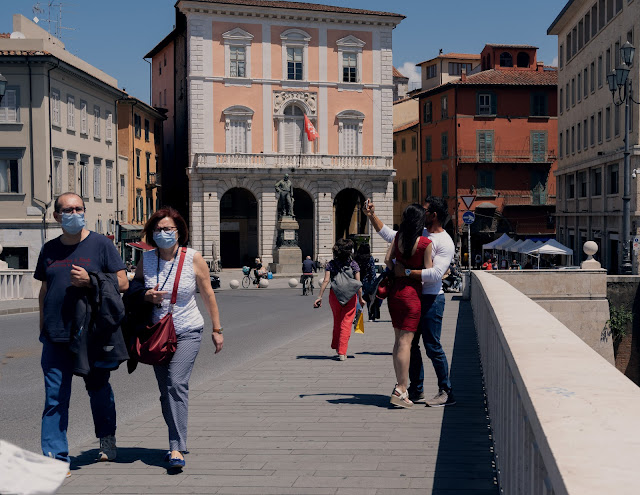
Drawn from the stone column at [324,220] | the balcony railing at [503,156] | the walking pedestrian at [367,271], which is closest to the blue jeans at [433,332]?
the walking pedestrian at [367,271]

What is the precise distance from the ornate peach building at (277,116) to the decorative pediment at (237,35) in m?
0.06

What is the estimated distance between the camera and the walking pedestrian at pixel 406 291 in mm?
8258

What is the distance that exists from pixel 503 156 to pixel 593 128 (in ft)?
63.3

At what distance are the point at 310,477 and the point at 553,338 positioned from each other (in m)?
A: 2.00

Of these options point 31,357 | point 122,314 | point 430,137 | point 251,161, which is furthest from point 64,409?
point 430,137

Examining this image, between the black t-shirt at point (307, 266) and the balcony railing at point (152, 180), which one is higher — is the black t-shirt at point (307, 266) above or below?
below

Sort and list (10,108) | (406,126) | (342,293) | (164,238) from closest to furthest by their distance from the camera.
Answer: (164,238) → (342,293) → (10,108) → (406,126)

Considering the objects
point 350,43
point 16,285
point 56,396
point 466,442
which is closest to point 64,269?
A: point 56,396

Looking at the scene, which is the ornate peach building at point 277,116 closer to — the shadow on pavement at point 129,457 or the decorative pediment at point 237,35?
the decorative pediment at point 237,35

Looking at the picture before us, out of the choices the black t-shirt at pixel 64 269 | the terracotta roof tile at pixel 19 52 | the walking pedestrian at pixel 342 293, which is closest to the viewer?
the black t-shirt at pixel 64 269

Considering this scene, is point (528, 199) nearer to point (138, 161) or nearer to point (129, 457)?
point (138, 161)

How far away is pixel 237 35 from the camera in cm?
5978

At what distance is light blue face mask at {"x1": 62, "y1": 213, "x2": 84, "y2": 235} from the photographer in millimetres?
6328

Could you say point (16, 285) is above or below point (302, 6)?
below
